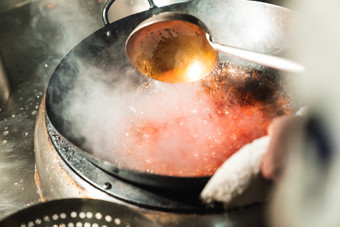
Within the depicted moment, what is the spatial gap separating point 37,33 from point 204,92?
205 cm

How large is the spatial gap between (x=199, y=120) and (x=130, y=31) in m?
0.72

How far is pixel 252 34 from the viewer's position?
2.03 meters

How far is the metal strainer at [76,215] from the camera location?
1.17m

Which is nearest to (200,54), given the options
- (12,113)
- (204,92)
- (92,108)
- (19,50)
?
(204,92)

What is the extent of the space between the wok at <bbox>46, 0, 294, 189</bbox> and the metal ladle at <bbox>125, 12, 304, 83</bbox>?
0.32 meters

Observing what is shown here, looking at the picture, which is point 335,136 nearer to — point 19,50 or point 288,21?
point 288,21

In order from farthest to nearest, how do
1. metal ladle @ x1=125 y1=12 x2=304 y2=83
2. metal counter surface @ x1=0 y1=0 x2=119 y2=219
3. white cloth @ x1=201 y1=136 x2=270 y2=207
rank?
metal counter surface @ x1=0 y1=0 x2=119 y2=219, metal ladle @ x1=125 y1=12 x2=304 y2=83, white cloth @ x1=201 y1=136 x2=270 y2=207

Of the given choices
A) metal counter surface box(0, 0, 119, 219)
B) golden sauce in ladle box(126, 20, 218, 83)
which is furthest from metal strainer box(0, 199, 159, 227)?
golden sauce in ladle box(126, 20, 218, 83)

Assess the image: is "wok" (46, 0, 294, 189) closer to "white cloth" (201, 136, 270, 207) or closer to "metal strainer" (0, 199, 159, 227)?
"metal strainer" (0, 199, 159, 227)

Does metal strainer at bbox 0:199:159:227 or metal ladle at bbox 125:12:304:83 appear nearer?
metal strainer at bbox 0:199:159:227

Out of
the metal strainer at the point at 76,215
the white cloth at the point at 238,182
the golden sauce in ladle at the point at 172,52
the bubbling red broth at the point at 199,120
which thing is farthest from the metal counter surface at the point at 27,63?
the white cloth at the point at 238,182

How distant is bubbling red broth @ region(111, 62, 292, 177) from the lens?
1.57 metres

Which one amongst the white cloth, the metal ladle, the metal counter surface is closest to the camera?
the white cloth

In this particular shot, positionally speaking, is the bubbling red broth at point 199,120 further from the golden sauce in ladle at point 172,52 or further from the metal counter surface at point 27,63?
the metal counter surface at point 27,63
